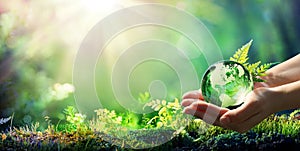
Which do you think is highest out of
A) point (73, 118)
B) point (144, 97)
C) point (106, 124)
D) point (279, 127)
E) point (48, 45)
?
point (48, 45)

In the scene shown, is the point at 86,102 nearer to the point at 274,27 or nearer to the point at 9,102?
the point at 9,102

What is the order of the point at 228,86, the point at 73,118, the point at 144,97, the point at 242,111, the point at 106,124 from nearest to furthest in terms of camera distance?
the point at 242,111, the point at 228,86, the point at 106,124, the point at 73,118, the point at 144,97

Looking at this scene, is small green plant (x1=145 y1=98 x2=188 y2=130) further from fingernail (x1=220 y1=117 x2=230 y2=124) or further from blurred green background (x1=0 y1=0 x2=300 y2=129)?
fingernail (x1=220 y1=117 x2=230 y2=124)

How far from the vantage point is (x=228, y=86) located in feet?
6.56

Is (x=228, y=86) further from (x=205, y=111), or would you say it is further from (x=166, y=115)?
(x=166, y=115)

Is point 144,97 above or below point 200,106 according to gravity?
above

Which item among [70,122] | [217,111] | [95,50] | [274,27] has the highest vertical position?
[274,27]

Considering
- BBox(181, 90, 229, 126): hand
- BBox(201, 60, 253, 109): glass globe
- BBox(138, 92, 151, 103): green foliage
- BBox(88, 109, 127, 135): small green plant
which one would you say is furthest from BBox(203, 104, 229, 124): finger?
BBox(138, 92, 151, 103): green foliage

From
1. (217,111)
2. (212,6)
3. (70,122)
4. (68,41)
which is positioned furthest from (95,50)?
(217,111)

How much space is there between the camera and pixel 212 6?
326 centimetres

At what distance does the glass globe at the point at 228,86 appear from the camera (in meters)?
2.00

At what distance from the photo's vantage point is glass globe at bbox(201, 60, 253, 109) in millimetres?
1998

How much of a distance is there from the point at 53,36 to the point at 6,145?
1027 mm

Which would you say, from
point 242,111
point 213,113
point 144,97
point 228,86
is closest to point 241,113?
point 242,111
